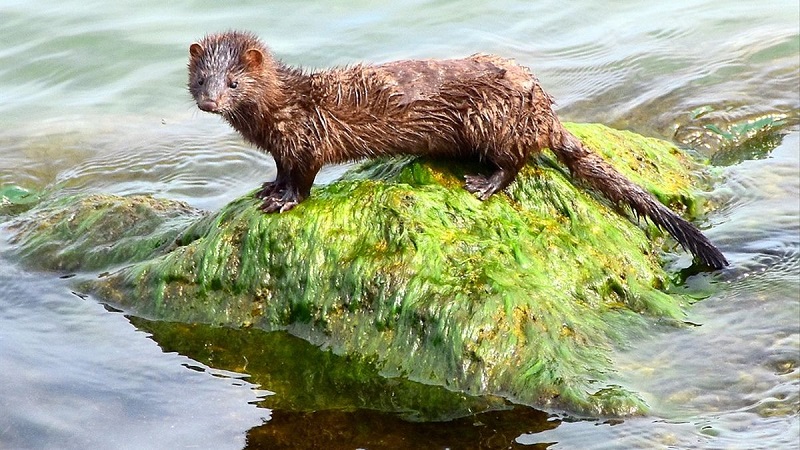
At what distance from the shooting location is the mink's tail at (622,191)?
21.4 feet

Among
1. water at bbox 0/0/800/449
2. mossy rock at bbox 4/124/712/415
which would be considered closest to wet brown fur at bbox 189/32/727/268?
mossy rock at bbox 4/124/712/415

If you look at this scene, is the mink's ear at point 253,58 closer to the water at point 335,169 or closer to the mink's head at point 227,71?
the mink's head at point 227,71

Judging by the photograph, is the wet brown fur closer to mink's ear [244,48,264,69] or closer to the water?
mink's ear [244,48,264,69]

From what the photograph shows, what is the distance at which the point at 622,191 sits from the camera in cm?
659

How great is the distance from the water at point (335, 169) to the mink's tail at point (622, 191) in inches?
9.2

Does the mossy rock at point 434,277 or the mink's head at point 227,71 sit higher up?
the mink's head at point 227,71

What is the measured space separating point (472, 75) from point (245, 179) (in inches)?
148

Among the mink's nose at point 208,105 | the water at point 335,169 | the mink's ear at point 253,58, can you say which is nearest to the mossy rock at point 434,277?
the water at point 335,169

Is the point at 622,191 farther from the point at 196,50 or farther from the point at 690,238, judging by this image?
the point at 196,50

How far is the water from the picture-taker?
5.00m

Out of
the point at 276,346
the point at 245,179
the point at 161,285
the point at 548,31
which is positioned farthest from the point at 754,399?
the point at 548,31

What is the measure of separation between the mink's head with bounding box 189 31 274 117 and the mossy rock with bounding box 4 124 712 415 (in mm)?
667

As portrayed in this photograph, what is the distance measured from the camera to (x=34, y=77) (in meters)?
11.8

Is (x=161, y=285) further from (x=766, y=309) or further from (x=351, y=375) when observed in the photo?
(x=766, y=309)
